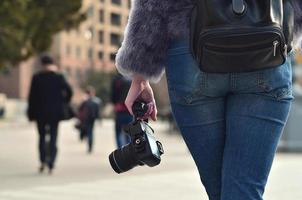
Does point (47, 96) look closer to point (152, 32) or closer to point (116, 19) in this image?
point (152, 32)

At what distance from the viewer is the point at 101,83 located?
7981cm

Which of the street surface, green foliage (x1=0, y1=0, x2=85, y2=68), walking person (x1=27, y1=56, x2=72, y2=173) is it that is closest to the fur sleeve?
the street surface

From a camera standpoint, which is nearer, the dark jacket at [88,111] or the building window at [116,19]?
the dark jacket at [88,111]

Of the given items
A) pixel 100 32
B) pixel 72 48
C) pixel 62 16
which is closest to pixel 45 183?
pixel 62 16

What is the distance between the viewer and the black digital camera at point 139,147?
2.75 m

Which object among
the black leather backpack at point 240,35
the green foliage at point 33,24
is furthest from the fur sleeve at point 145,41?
the green foliage at point 33,24

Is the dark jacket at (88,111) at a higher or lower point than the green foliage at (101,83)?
higher

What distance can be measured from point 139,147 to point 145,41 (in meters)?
0.42

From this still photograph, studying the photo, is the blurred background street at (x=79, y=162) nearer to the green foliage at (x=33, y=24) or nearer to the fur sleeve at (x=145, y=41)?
the green foliage at (x=33, y=24)

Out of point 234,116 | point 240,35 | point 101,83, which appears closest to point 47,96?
point 234,116

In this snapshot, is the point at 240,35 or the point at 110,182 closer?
the point at 240,35

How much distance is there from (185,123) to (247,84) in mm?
288

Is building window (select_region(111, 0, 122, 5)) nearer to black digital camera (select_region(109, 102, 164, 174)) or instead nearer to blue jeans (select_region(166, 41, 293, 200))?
black digital camera (select_region(109, 102, 164, 174))

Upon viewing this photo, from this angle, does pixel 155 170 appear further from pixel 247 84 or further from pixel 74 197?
pixel 247 84
